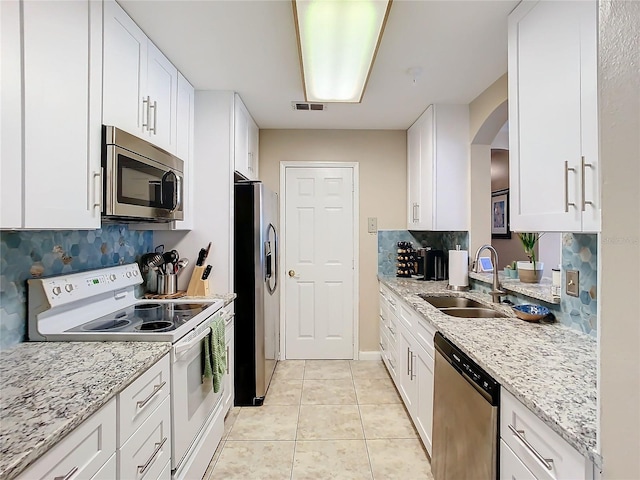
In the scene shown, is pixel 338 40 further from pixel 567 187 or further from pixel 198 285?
pixel 198 285

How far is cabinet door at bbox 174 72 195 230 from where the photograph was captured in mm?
2408

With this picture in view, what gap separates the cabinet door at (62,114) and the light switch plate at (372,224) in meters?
2.74

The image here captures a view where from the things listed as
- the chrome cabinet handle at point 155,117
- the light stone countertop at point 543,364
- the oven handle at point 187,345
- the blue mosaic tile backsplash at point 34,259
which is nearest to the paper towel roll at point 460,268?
the light stone countertop at point 543,364

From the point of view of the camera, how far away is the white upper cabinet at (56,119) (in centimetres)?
112

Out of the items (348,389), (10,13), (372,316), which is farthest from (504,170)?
(10,13)

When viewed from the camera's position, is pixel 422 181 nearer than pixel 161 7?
No

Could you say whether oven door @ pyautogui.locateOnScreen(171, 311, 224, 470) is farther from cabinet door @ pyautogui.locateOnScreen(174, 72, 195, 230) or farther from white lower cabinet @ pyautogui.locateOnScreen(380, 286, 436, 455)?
white lower cabinet @ pyautogui.locateOnScreen(380, 286, 436, 455)

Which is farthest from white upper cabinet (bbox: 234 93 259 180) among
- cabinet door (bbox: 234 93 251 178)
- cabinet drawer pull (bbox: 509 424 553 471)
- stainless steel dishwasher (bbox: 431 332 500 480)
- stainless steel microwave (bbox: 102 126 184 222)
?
cabinet drawer pull (bbox: 509 424 553 471)

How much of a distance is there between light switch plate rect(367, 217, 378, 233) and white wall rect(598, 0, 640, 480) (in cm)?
311

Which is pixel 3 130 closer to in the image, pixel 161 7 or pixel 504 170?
pixel 161 7

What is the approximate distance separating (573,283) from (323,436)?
5.81 feet

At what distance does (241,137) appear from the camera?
2.95 metres

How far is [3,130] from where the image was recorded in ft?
3.46

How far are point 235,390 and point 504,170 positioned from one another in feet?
12.7
